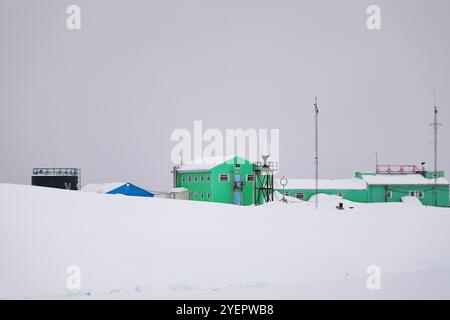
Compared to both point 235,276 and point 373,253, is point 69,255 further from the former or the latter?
point 373,253

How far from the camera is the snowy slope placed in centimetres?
1445

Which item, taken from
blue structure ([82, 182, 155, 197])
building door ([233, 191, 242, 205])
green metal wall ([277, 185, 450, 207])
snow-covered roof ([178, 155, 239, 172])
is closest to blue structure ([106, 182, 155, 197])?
blue structure ([82, 182, 155, 197])

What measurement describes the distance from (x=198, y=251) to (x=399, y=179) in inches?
1798

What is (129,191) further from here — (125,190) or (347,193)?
(347,193)

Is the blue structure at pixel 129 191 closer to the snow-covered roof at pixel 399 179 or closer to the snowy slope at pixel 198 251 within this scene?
the snow-covered roof at pixel 399 179

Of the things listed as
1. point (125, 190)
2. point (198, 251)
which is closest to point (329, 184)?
point (125, 190)

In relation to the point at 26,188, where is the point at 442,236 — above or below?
below

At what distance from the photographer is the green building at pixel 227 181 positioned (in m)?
53.0

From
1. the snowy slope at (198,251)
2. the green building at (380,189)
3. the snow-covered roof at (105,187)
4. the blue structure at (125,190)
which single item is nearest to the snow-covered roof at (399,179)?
the green building at (380,189)

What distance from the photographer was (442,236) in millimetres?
24828

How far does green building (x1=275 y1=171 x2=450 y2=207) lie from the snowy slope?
1218 inches

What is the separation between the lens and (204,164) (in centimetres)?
5594
